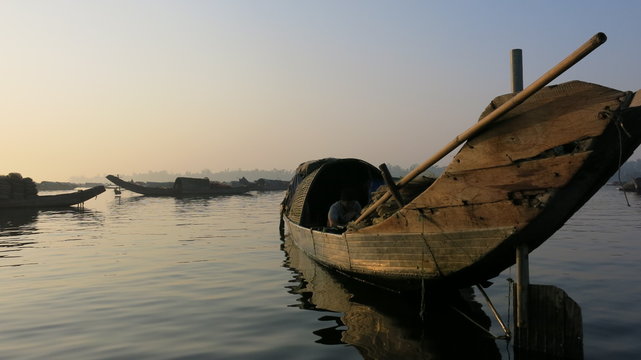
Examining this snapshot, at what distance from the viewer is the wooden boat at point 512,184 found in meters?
4.24

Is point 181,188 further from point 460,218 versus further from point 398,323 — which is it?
point 460,218

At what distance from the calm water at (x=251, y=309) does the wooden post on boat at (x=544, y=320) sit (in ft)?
1.12

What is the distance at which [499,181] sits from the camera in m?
4.73

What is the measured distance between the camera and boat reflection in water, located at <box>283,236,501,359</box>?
5059 millimetres

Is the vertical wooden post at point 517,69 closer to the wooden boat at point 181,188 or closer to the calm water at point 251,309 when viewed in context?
the calm water at point 251,309

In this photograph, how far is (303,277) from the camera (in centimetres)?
953

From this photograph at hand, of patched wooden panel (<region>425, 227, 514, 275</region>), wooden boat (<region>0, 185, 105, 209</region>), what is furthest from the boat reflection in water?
wooden boat (<region>0, 185, 105, 209</region>)

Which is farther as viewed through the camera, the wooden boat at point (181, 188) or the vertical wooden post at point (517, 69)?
the wooden boat at point (181, 188)

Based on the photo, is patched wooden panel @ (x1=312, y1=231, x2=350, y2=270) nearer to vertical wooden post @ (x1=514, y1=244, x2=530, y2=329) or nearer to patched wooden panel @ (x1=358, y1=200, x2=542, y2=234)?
patched wooden panel @ (x1=358, y1=200, x2=542, y2=234)

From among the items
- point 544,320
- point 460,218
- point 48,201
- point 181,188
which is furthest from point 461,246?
point 181,188

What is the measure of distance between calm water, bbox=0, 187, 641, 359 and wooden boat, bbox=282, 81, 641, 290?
2.92 feet

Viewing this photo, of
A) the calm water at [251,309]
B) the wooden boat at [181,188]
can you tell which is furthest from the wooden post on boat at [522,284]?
the wooden boat at [181,188]

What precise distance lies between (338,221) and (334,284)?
1717mm

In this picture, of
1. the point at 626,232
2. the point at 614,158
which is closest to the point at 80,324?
the point at 614,158
